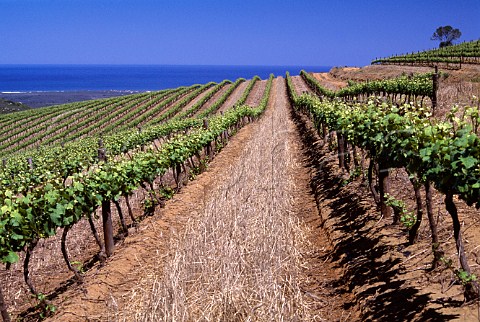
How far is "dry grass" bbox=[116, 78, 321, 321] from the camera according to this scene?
19.9ft

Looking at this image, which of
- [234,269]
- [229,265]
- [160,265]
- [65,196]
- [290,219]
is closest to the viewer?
[234,269]

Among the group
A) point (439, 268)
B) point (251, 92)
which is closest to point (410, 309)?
point (439, 268)

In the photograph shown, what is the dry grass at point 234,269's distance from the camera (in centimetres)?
606

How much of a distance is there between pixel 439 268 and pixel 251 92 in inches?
2177

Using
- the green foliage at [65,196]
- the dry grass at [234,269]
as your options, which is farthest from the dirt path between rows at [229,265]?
the green foliage at [65,196]

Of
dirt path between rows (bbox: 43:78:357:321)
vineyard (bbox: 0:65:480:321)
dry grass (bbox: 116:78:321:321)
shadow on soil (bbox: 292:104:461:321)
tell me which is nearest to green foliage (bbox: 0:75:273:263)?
vineyard (bbox: 0:65:480:321)

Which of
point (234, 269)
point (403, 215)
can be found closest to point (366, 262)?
point (403, 215)

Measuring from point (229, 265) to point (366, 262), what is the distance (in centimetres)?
231

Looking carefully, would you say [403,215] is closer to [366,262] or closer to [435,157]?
[366,262]

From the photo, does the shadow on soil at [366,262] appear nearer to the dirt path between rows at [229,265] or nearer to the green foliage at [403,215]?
the dirt path between rows at [229,265]

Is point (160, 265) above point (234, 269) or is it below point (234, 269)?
below

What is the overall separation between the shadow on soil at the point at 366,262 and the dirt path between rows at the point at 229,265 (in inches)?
10.7

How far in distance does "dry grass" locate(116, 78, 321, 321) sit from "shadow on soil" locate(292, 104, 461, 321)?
72cm

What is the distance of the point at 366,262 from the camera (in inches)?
287
